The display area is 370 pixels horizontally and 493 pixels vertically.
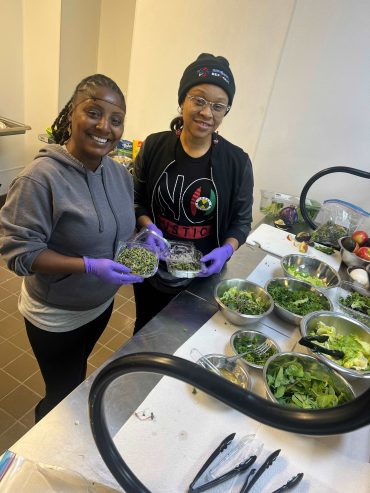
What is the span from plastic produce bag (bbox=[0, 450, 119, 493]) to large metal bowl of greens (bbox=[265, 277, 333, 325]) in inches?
35.4

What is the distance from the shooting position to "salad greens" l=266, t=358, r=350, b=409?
106 cm

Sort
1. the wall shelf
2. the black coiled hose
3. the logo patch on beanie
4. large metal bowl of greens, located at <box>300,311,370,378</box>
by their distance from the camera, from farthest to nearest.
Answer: the wall shelf, the black coiled hose, the logo patch on beanie, large metal bowl of greens, located at <box>300,311,370,378</box>

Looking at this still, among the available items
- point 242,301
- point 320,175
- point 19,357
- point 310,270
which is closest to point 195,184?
point 242,301

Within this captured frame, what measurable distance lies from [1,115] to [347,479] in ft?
13.8

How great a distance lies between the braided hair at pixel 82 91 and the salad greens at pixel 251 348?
91 centimetres

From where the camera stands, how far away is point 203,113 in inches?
57.6

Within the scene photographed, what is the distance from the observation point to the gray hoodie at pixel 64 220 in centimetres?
106

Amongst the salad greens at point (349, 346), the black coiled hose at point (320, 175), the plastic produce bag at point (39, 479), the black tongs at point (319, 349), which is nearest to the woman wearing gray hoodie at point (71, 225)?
the plastic produce bag at point (39, 479)

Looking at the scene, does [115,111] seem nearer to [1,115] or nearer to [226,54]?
[226,54]

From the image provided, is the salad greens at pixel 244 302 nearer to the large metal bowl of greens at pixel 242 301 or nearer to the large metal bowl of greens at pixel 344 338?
the large metal bowl of greens at pixel 242 301

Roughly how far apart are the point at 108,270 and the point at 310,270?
1.18 m

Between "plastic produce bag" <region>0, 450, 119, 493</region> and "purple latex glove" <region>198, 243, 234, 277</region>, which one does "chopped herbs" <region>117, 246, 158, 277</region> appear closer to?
"purple latex glove" <region>198, 243, 234, 277</region>

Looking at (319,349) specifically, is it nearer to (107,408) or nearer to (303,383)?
(303,383)

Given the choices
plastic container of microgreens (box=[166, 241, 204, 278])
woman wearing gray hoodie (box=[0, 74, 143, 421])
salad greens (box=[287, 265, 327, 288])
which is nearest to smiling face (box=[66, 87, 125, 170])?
woman wearing gray hoodie (box=[0, 74, 143, 421])
